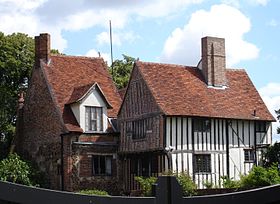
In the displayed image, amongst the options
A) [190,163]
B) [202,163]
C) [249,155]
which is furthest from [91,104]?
[249,155]

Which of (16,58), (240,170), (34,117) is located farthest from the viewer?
(16,58)

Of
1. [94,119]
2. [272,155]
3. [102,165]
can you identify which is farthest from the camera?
[102,165]

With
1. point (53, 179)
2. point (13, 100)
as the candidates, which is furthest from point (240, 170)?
point (13, 100)

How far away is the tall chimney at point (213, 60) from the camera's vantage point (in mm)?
32188

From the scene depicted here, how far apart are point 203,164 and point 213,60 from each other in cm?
596

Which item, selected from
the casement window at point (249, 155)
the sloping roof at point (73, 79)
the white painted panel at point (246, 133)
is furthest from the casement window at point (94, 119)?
the casement window at point (249, 155)

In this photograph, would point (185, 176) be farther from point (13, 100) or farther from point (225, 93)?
point (13, 100)

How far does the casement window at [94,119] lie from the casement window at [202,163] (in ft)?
17.1

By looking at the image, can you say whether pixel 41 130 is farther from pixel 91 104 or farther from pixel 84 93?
pixel 84 93

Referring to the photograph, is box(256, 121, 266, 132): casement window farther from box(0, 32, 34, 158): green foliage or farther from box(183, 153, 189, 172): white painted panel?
box(0, 32, 34, 158): green foliage

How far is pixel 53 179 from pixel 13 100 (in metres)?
9.75

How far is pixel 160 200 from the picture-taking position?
9.27 ft

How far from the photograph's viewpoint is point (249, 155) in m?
31.1

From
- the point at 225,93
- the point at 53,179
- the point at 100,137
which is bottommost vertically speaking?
the point at 53,179
